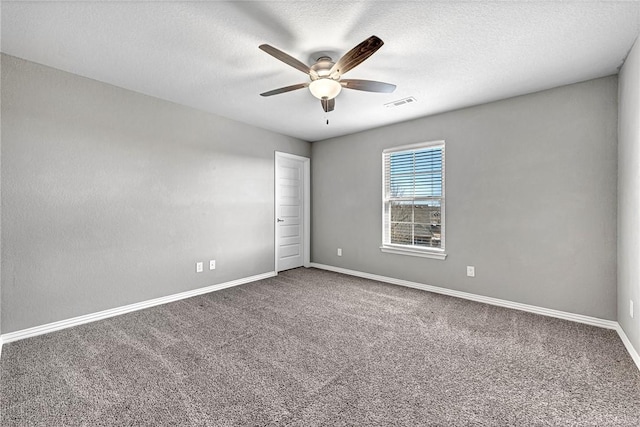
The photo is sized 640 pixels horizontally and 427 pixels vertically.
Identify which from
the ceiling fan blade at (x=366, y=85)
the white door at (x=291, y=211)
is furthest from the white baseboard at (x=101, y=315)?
the ceiling fan blade at (x=366, y=85)

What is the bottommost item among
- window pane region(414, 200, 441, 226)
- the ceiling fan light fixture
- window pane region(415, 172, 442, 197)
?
window pane region(414, 200, 441, 226)

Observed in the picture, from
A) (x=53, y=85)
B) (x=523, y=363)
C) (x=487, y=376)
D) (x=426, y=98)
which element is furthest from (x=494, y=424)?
(x=53, y=85)

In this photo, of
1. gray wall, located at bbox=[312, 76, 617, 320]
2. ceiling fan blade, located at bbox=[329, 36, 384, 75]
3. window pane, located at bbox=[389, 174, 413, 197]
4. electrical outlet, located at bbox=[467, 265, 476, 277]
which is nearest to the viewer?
ceiling fan blade, located at bbox=[329, 36, 384, 75]

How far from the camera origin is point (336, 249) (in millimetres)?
4984

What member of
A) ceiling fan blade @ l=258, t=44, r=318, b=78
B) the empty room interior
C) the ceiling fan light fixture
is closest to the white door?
the empty room interior

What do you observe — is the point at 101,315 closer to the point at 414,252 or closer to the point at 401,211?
the point at 414,252

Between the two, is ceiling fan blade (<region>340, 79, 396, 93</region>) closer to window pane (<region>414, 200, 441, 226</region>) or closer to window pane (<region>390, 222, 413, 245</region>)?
window pane (<region>414, 200, 441, 226</region>)

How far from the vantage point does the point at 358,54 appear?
1917 millimetres

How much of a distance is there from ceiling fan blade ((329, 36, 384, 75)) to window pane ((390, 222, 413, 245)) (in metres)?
2.66

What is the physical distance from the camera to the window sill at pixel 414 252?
12.3 feet

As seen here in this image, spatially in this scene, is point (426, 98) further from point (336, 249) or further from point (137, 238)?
point (137, 238)

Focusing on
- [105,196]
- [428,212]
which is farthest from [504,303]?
[105,196]

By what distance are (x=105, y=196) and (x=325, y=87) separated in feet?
8.36

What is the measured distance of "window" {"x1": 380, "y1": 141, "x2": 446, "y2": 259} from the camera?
384cm
